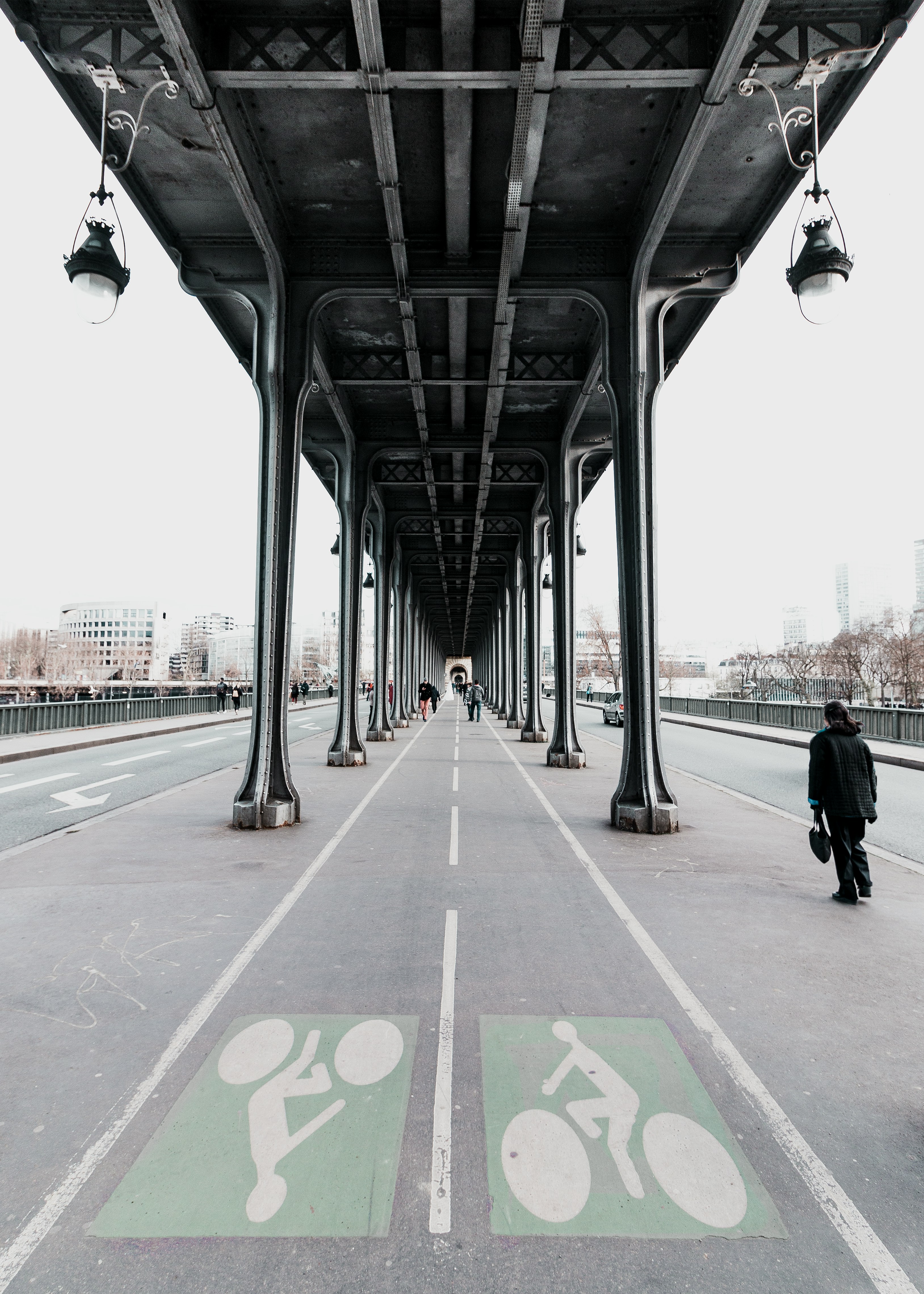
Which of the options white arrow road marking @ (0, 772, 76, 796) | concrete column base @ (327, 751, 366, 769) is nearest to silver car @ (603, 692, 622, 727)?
concrete column base @ (327, 751, 366, 769)

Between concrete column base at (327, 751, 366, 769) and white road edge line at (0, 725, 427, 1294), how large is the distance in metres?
10.8

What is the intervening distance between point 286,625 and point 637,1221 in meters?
9.10

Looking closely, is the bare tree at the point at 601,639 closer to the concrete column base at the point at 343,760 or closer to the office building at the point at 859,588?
the office building at the point at 859,588

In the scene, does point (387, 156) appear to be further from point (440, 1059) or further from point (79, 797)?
point (79, 797)

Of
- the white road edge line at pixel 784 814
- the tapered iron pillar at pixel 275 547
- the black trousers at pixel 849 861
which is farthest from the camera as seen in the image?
the tapered iron pillar at pixel 275 547

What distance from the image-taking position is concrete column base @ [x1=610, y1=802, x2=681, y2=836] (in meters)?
10.0

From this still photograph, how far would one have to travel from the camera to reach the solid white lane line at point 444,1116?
Answer: 2.76m

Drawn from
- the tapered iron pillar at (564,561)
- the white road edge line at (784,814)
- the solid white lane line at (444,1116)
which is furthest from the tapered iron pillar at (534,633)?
the solid white lane line at (444,1116)

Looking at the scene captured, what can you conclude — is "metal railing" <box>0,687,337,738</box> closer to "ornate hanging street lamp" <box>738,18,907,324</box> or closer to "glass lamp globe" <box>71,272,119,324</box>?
"glass lamp globe" <box>71,272,119,324</box>

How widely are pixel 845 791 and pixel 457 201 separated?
859 centimetres

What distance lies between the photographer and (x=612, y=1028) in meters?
4.22

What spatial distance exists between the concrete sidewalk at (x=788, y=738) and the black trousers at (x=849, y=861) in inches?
248

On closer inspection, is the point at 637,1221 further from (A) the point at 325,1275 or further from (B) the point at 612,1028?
(B) the point at 612,1028

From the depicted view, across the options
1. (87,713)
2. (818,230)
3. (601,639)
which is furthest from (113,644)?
(818,230)
